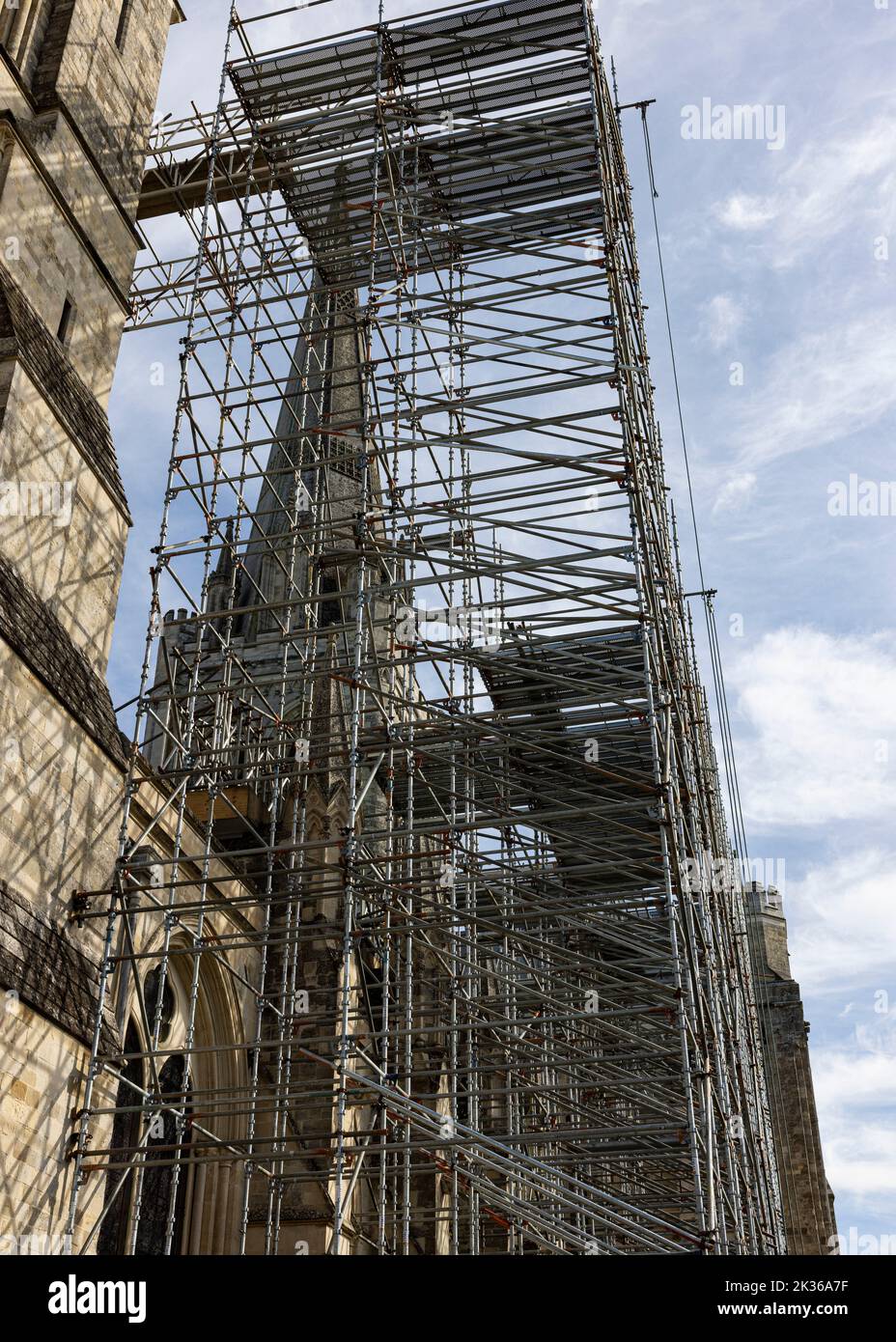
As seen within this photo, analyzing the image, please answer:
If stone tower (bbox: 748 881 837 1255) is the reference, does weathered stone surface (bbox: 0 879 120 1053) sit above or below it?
below

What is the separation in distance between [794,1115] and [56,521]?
28600mm

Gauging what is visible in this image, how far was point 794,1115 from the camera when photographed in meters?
36.0

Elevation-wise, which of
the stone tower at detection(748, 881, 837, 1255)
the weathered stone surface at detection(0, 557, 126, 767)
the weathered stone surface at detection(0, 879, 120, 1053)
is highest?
the stone tower at detection(748, 881, 837, 1255)

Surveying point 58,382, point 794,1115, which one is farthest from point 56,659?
point 794,1115

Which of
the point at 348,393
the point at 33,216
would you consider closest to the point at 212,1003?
the point at 33,216

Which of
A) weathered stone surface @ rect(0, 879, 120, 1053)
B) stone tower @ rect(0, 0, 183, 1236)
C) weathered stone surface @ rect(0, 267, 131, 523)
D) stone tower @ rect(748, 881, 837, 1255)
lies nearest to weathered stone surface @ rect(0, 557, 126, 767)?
stone tower @ rect(0, 0, 183, 1236)

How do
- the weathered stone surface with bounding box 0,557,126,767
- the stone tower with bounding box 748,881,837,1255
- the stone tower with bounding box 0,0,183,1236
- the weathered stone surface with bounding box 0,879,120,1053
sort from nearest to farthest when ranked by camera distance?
1. the weathered stone surface with bounding box 0,879,120,1053
2. the stone tower with bounding box 0,0,183,1236
3. the weathered stone surface with bounding box 0,557,126,767
4. the stone tower with bounding box 748,881,837,1255

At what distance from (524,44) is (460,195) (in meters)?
2.16

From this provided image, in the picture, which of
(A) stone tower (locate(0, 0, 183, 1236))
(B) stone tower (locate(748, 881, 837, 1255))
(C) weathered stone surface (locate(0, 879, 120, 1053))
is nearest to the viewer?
(C) weathered stone surface (locate(0, 879, 120, 1053))

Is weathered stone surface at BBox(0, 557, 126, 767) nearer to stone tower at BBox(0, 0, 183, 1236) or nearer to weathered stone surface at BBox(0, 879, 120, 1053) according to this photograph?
stone tower at BBox(0, 0, 183, 1236)

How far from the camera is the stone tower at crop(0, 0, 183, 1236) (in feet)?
37.8

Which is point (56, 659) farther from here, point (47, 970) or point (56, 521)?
point (47, 970)

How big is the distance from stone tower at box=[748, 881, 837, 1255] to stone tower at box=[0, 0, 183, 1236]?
82.2ft
